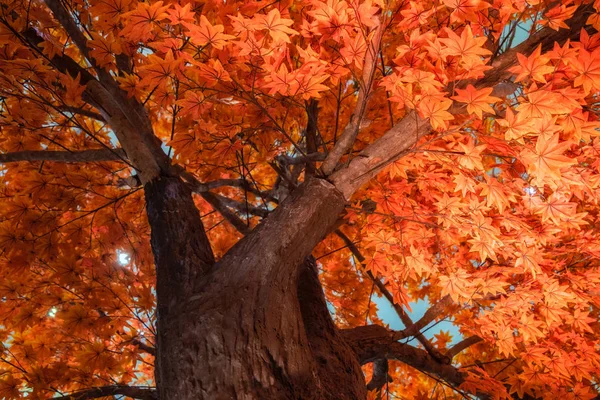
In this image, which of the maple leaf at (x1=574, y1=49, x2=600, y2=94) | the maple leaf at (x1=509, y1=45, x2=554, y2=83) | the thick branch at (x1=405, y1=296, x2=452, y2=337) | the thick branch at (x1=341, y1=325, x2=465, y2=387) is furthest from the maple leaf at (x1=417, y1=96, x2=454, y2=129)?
the thick branch at (x1=405, y1=296, x2=452, y2=337)

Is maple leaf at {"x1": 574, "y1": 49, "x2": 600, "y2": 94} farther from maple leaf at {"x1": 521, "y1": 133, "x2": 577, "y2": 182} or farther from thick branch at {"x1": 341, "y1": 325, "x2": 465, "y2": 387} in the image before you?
thick branch at {"x1": 341, "y1": 325, "x2": 465, "y2": 387}

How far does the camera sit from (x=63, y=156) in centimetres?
197

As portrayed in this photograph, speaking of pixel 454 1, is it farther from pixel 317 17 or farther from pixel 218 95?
pixel 218 95

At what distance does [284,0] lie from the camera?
1.87 metres

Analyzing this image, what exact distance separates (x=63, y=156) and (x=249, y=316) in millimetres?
1376

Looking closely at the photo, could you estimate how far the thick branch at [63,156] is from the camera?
182 cm

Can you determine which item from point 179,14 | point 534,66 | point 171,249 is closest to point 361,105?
point 534,66

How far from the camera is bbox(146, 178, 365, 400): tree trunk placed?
126cm

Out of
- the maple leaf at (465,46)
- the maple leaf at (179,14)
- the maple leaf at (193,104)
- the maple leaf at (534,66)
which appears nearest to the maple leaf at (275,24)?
the maple leaf at (179,14)

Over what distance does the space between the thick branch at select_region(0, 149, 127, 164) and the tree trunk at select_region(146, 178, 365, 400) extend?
0.43 m

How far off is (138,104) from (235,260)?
1.02 m

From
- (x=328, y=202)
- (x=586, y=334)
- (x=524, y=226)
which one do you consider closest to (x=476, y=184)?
(x=524, y=226)

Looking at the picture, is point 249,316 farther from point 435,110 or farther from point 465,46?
point 465,46

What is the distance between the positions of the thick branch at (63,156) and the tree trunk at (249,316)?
427mm
